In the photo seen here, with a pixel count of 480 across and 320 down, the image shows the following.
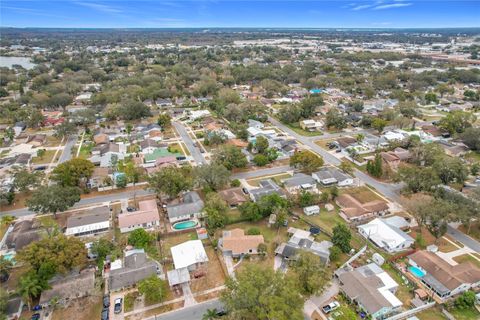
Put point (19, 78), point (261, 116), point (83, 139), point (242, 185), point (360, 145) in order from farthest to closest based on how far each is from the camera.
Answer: point (19, 78)
point (261, 116)
point (83, 139)
point (360, 145)
point (242, 185)

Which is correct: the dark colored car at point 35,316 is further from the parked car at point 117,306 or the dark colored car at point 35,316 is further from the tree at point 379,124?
the tree at point 379,124

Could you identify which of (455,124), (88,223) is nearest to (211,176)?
(88,223)

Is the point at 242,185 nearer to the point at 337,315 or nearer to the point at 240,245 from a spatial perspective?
the point at 240,245

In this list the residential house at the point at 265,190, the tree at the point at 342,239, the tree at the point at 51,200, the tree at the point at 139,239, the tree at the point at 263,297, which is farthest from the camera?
the residential house at the point at 265,190

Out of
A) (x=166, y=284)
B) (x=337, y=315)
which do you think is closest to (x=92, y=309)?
(x=166, y=284)

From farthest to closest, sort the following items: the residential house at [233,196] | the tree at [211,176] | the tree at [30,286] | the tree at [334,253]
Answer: the tree at [211,176]
the residential house at [233,196]
the tree at [334,253]
the tree at [30,286]

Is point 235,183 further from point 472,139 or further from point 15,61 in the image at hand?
point 15,61

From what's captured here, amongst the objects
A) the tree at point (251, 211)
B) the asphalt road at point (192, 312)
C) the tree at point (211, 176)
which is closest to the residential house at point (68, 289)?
the asphalt road at point (192, 312)
